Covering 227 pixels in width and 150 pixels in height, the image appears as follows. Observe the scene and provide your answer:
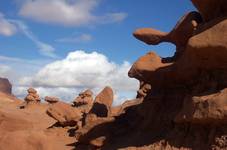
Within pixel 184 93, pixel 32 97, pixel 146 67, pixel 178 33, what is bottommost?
pixel 184 93

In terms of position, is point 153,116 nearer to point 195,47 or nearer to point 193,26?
point 193,26

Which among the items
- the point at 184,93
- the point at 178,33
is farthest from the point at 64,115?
the point at 184,93

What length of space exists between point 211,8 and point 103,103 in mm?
8702

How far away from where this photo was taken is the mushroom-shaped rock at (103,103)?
54.6 ft

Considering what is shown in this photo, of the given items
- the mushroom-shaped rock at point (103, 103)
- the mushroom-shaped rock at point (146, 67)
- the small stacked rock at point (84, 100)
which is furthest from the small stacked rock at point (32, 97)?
the mushroom-shaped rock at point (146, 67)

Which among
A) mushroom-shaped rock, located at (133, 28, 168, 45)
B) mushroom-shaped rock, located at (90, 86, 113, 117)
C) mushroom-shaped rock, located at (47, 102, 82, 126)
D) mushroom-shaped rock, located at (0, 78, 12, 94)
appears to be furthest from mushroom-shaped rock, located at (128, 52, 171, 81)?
mushroom-shaped rock, located at (0, 78, 12, 94)

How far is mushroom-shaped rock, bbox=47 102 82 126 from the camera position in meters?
21.4

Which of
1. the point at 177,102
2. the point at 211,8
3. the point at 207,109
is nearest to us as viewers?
the point at 207,109

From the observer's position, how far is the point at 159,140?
1020cm

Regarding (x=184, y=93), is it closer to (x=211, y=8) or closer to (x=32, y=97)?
(x=211, y=8)

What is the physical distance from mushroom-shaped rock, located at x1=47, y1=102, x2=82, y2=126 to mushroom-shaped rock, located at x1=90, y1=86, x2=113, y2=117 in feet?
9.29

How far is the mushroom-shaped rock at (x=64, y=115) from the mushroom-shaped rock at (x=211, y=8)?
39.2 ft

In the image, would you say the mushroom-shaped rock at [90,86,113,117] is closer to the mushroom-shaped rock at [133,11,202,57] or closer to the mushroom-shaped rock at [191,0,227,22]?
the mushroom-shaped rock at [133,11,202,57]

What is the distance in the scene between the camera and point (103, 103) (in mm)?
17766
